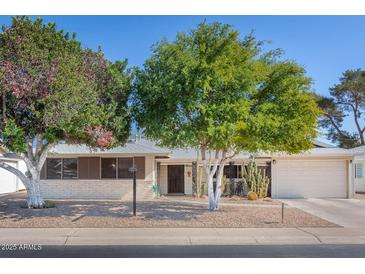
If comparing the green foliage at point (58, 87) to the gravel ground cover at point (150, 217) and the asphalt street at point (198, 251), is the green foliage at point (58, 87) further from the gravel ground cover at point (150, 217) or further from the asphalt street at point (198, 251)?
the asphalt street at point (198, 251)

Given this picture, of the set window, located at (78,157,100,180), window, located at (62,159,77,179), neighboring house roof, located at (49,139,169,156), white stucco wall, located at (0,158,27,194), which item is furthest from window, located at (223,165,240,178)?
white stucco wall, located at (0,158,27,194)

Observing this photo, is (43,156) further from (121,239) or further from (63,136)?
(121,239)

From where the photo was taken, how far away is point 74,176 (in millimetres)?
24688

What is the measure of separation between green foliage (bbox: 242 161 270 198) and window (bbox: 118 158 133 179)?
6.63m

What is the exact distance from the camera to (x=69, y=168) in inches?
971

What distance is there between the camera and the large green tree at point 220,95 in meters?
14.4

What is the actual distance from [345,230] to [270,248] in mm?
3712

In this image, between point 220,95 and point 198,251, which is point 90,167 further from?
point 198,251

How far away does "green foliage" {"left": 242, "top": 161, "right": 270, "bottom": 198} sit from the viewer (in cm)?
2458

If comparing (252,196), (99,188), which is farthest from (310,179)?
(99,188)

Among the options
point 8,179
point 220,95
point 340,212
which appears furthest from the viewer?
point 8,179

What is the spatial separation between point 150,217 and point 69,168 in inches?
421

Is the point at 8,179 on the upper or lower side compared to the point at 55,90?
lower
